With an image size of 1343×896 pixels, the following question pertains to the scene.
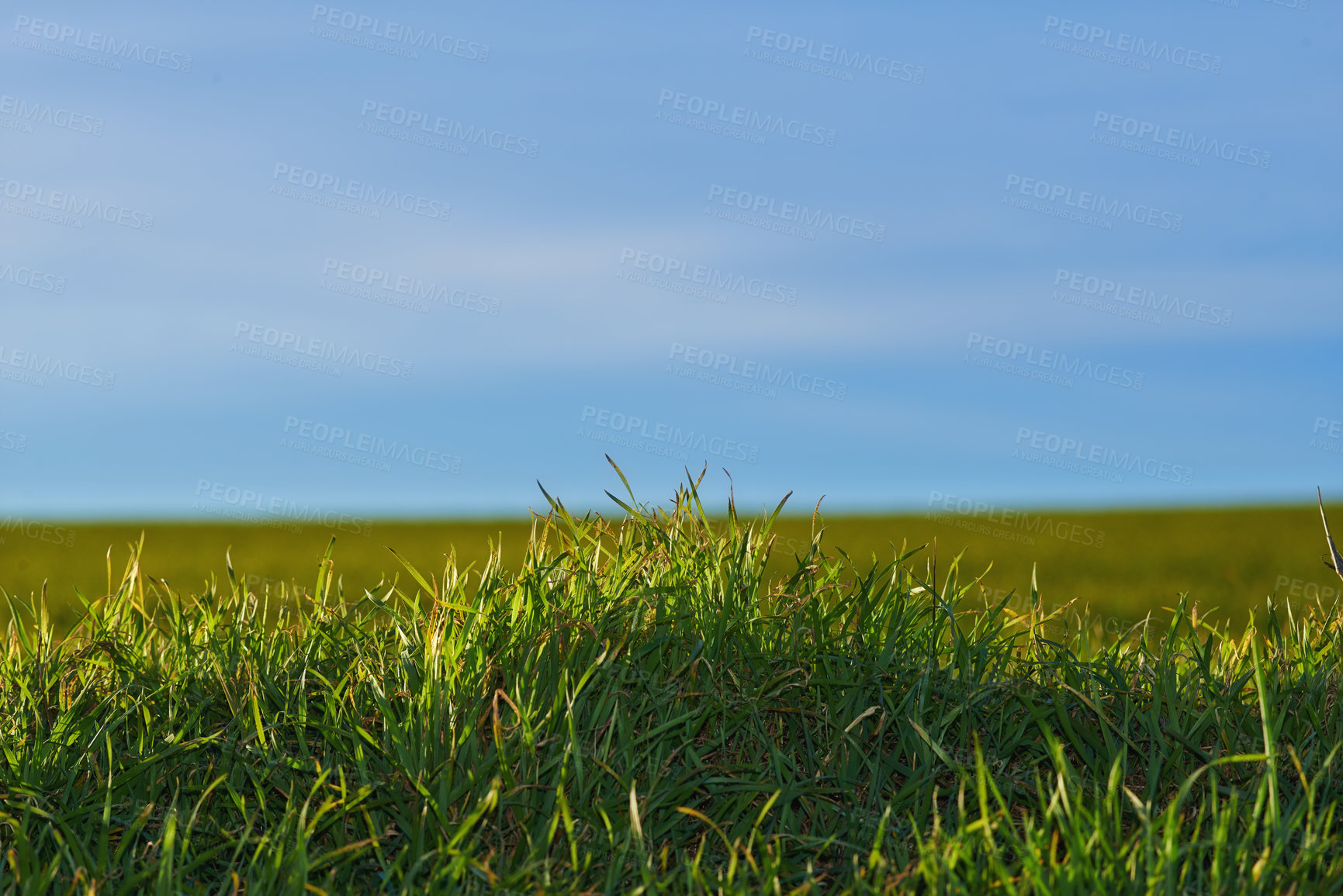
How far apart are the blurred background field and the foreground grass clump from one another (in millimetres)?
2476

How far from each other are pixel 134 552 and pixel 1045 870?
4.09 metres

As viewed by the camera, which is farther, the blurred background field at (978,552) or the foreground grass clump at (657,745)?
the blurred background field at (978,552)

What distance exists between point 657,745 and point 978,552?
1713cm

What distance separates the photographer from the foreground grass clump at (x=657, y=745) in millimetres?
3174

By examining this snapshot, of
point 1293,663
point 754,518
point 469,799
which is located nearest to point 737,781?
point 469,799

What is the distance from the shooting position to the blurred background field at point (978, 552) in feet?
43.9

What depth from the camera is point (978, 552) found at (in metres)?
19.7

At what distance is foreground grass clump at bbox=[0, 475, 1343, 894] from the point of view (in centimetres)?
317

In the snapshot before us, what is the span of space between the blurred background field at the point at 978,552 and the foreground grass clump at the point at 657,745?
2476mm

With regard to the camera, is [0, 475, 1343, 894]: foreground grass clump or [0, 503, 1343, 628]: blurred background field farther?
[0, 503, 1343, 628]: blurred background field

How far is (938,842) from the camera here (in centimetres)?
324

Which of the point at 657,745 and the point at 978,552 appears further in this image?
the point at 978,552

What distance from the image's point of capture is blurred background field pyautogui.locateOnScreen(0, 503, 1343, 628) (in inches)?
526

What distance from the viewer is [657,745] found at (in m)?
3.61
